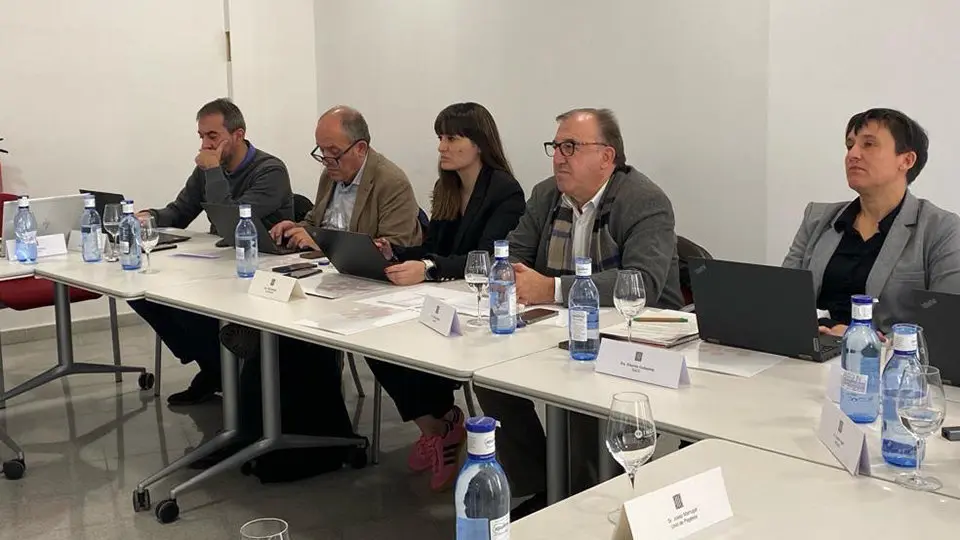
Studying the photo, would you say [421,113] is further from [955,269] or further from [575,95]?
[955,269]

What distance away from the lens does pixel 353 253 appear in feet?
10.7

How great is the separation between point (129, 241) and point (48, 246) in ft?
1.92

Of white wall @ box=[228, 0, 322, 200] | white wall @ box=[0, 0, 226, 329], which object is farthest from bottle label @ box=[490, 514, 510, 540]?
white wall @ box=[228, 0, 322, 200]

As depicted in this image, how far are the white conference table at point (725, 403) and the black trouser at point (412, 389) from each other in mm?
1046

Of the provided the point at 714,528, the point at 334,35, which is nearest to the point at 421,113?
the point at 334,35

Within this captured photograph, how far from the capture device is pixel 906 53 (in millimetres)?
3393

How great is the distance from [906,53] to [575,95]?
1583 millimetres

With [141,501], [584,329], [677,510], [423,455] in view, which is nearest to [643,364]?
[584,329]

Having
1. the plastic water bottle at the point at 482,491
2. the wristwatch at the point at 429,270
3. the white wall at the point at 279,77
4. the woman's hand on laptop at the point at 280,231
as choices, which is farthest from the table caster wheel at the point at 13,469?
the white wall at the point at 279,77

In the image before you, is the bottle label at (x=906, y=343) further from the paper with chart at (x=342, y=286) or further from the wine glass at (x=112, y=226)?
the wine glass at (x=112, y=226)

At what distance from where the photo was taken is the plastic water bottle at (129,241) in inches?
140

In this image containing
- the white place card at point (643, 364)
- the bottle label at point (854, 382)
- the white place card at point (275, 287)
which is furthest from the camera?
the white place card at point (275, 287)

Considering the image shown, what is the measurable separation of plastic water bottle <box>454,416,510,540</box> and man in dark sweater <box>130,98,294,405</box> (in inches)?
124

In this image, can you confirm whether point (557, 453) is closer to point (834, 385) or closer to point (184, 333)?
point (834, 385)
